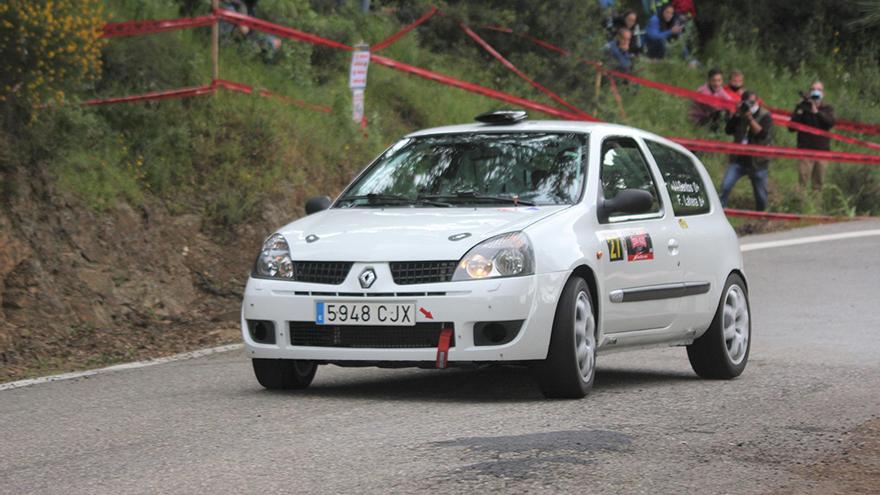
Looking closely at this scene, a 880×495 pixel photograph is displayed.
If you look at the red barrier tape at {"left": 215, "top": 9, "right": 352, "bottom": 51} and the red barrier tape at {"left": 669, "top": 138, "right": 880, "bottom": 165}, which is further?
the red barrier tape at {"left": 669, "top": 138, "right": 880, "bottom": 165}

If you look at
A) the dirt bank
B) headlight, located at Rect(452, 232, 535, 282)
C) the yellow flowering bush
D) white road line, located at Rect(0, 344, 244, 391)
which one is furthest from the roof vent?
the yellow flowering bush

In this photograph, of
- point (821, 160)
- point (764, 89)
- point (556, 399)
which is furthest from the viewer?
point (764, 89)

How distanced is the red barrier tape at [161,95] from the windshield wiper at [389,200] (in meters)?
6.73

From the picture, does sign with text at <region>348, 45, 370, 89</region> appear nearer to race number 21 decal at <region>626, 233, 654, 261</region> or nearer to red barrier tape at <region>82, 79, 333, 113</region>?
red barrier tape at <region>82, 79, 333, 113</region>

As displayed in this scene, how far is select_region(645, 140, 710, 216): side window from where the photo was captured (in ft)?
35.3

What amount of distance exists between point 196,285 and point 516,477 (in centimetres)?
888

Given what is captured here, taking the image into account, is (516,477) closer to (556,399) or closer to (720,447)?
(720,447)

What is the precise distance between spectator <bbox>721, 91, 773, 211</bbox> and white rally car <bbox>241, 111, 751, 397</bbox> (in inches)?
498

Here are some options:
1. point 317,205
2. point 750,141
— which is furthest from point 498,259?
point 750,141

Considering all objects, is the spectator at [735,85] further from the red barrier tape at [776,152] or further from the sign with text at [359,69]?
the sign with text at [359,69]

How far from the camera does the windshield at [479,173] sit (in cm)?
975

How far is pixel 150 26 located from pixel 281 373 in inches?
342

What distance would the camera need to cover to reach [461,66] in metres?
25.6

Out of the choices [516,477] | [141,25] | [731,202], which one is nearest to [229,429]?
[516,477]
